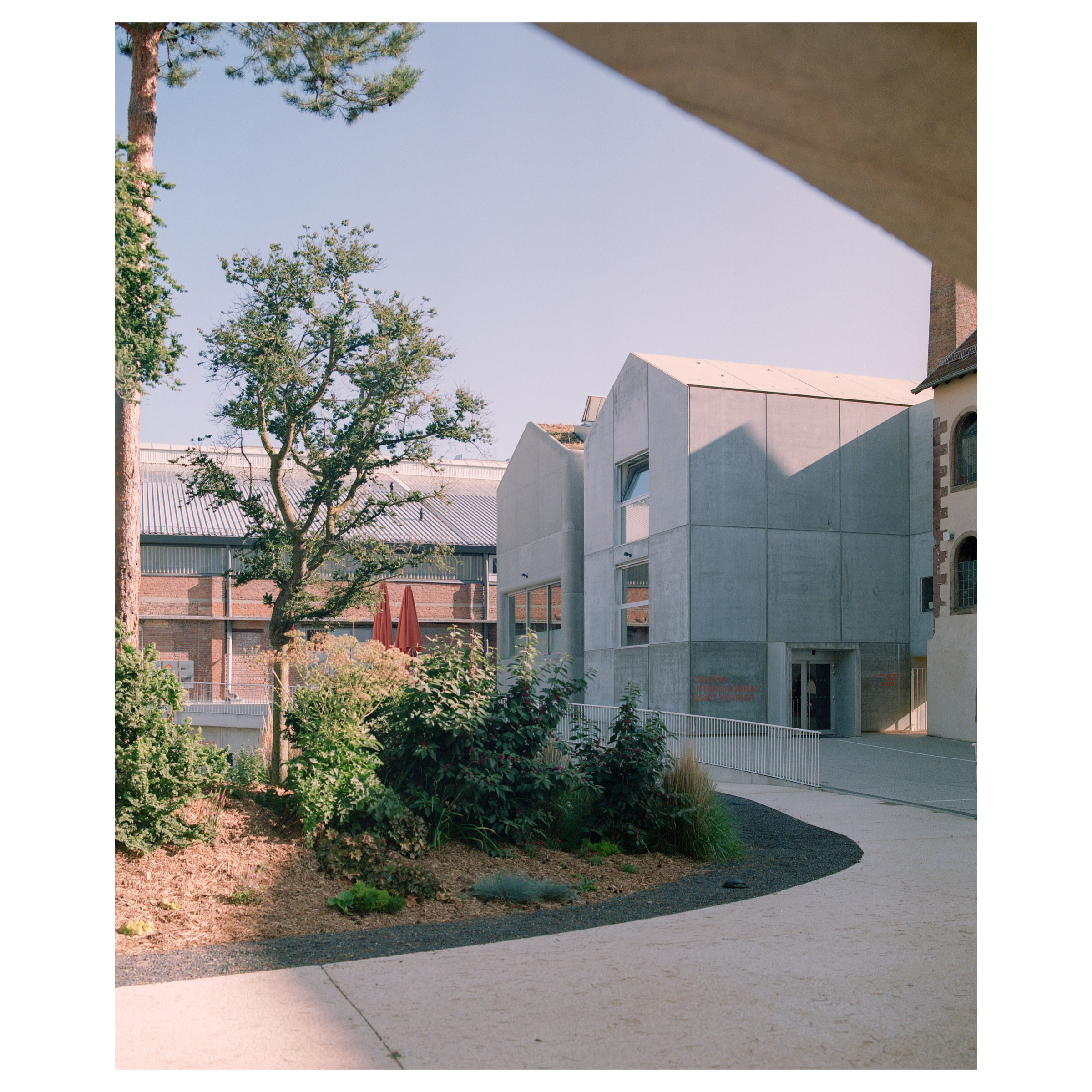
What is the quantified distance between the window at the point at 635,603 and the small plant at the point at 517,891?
1444 cm

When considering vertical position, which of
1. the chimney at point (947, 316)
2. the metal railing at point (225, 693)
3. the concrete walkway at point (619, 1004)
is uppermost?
the chimney at point (947, 316)

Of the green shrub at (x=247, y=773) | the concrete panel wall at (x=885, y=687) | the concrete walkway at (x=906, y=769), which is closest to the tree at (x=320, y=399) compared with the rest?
the green shrub at (x=247, y=773)

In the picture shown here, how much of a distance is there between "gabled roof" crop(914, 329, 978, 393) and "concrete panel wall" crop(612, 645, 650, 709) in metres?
7.31

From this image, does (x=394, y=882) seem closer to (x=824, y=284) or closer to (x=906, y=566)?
(x=824, y=284)

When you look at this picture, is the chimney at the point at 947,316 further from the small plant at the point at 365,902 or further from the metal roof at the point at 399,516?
the small plant at the point at 365,902

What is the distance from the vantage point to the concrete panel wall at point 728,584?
64.3 ft

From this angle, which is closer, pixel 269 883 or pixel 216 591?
pixel 269 883

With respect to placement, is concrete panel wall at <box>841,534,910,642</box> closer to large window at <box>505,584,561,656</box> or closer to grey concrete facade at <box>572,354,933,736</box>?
grey concrete facade at <box>572,354,933,736</box>

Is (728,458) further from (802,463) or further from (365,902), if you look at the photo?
(365,902)

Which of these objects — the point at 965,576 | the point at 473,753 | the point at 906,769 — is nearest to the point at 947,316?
the point at 965,576

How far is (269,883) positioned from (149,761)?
1.09 meters

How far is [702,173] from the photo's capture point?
695cm

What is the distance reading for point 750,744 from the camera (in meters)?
14.7
